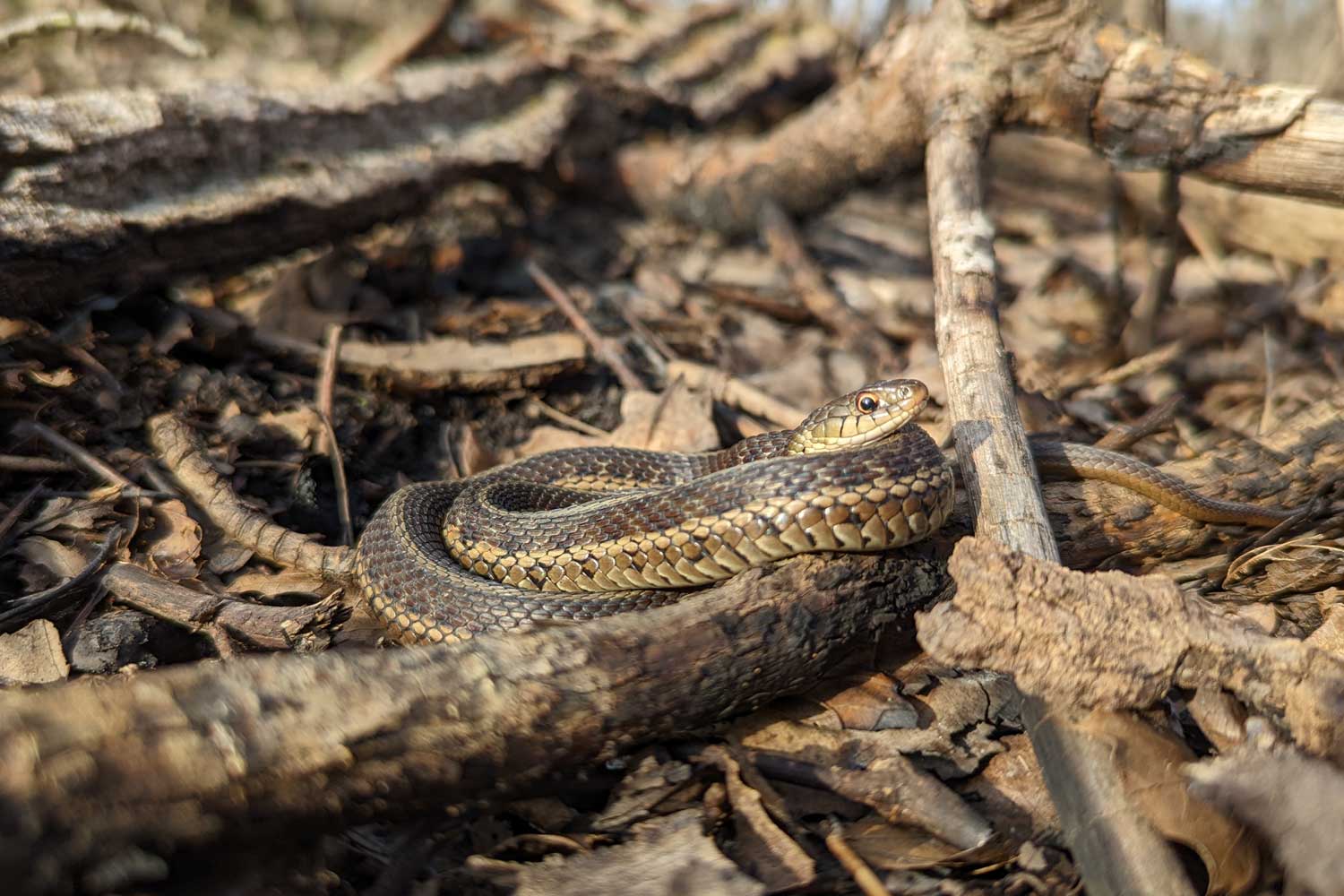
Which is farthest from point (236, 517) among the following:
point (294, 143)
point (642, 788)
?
point (294, 143)

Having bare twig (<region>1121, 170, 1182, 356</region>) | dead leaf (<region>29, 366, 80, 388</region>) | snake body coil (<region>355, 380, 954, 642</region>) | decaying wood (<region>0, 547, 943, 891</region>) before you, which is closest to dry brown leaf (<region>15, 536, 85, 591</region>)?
dead leaf (<region>29, 366, 80, 388</region>)

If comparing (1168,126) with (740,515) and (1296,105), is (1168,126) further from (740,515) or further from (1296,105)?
(740,515)

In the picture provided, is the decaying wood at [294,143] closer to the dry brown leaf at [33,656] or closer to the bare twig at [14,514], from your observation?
the bare twig at [14,514]

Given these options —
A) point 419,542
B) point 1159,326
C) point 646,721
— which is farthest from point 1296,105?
point 419,542

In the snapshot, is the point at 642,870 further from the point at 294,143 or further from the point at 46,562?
the point at 294,143

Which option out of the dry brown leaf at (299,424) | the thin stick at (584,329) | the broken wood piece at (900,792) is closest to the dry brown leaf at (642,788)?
the broken wood piece at (900,792)

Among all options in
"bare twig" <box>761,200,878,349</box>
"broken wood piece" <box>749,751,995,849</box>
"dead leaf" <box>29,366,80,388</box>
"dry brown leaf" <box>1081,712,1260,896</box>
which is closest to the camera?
"dry brown leaf" <box>1081,712,1260,896</box>

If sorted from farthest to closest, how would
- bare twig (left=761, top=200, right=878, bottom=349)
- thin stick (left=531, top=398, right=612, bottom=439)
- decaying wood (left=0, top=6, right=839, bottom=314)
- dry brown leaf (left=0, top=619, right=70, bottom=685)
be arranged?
bare twig (left=761, top=200, right=878, bottom=349) < thin stick (left=531, top=398, right=612, bottom=439) < decaying wood (left=0, top=6, right=839, bottom=314) < dry brown leaf (left=0, top=619, right=70, bottom=685)

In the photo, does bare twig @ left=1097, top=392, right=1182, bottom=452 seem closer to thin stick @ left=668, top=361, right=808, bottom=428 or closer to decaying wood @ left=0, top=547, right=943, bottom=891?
thin stick @ left=668, top=361, right=808, bottom=428
